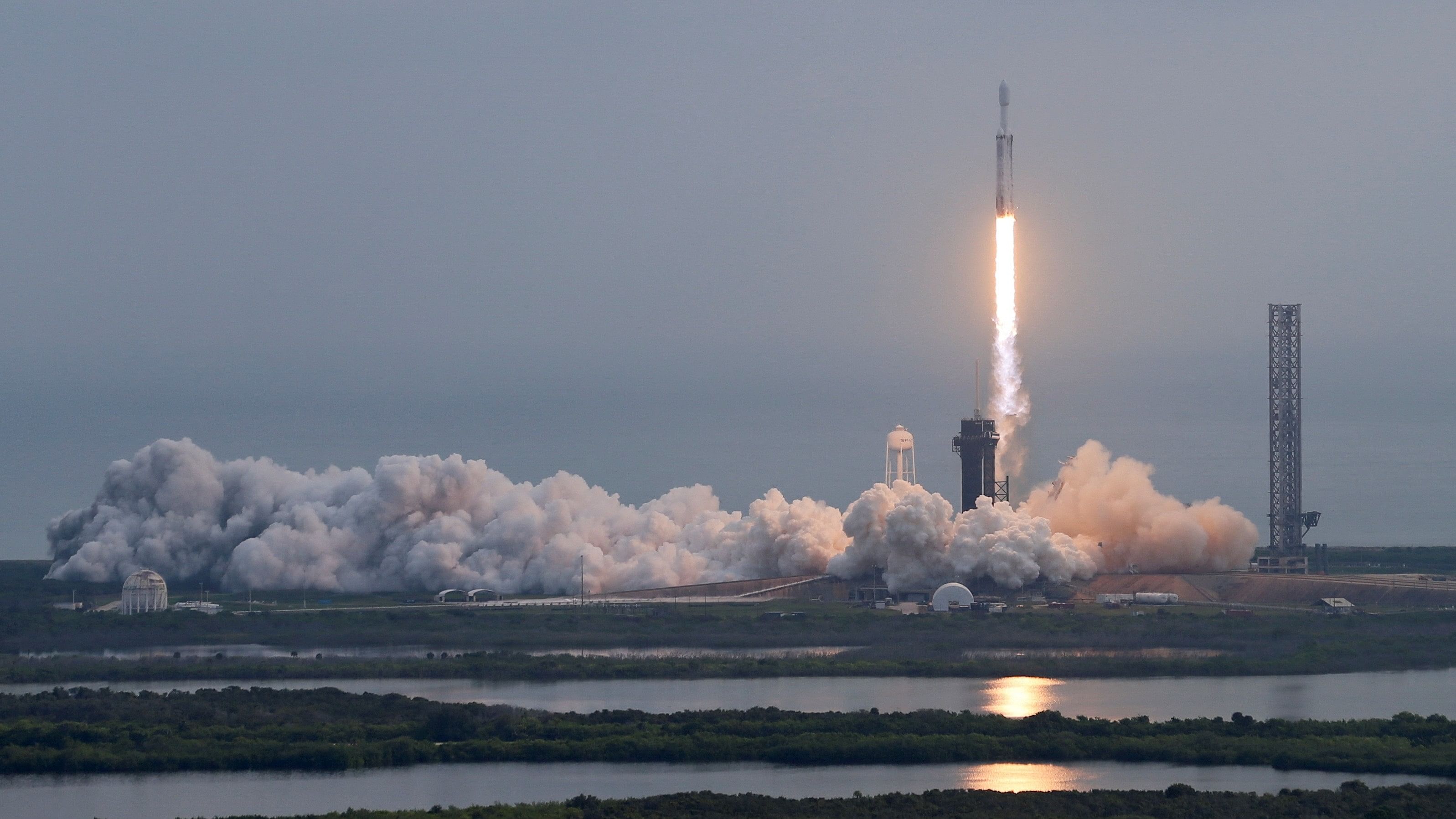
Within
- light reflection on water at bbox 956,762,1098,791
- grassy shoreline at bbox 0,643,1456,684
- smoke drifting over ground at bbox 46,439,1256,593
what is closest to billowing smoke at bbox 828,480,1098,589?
smoke drifting over ground at bbox 46,439,1256,593

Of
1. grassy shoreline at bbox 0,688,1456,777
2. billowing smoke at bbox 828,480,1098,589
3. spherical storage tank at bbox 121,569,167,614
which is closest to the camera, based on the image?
grassy shoreline at bbox 0,688,1456,777

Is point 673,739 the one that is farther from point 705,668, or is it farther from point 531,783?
point 705,668

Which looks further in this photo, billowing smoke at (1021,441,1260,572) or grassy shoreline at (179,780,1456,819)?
billowing smoke at (1021,441,1260,572)

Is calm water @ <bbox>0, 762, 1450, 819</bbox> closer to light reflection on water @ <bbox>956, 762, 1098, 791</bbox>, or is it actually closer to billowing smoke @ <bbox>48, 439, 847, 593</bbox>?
light reflection on water @ <bbox>956, 762, 1098, 791</bbox>

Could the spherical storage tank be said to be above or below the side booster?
below

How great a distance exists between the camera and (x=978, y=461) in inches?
3639

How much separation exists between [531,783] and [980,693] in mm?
18806

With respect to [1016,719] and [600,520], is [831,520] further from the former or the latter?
[1016,719]

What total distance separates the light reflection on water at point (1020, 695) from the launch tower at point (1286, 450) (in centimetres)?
2837

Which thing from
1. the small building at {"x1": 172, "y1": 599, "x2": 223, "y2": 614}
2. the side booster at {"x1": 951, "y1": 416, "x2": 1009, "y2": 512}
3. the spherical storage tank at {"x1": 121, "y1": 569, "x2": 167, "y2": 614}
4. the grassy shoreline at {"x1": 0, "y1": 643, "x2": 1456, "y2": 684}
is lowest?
the grassy shoreline at {"x1": 0, "y1": 643, "x2": 1456, "y2": 684}

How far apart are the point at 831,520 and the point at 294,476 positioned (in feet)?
99.1

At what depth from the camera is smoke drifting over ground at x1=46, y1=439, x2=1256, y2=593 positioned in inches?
3445

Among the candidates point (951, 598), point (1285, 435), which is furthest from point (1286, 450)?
point (951, 598)

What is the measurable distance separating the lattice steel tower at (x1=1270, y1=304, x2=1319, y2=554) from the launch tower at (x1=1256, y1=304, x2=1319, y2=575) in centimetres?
2
